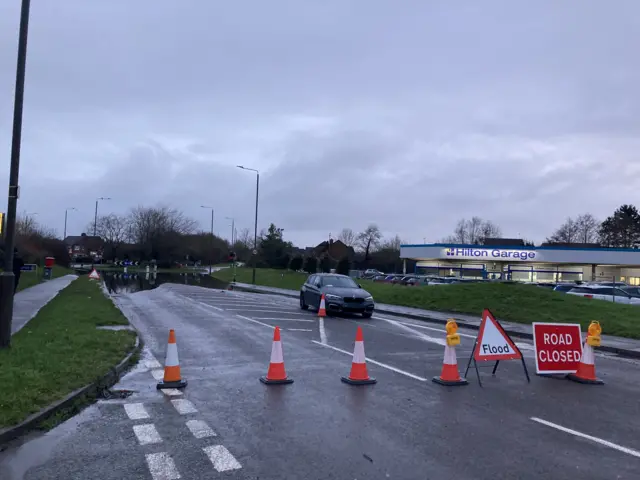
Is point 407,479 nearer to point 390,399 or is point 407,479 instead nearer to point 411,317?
point 390,399

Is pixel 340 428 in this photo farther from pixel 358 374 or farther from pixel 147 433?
pixel 358 374

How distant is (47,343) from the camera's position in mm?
11438

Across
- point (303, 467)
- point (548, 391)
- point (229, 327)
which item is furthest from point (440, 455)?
point (229, 327)

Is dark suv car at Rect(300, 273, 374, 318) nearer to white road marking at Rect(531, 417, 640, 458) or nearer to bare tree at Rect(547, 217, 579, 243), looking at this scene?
white road marking at Rect(531, 417, 640, 458)

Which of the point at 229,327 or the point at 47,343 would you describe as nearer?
the point at 47,343

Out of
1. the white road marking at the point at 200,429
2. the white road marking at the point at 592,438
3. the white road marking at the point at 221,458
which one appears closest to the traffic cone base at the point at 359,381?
the white road marking at the point at 592,438

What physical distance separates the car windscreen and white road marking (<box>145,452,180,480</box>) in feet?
56.2

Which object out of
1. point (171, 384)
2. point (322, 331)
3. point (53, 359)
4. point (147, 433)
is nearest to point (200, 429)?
point (147, 433)

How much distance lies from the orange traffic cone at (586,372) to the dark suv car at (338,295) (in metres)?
11.3

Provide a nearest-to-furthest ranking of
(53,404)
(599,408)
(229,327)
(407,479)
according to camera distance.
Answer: (407,479) < (53,404) < (599,408) < (229,327)

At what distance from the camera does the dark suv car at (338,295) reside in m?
21.1

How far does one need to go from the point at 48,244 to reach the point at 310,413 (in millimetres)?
62920

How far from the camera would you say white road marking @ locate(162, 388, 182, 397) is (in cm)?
827

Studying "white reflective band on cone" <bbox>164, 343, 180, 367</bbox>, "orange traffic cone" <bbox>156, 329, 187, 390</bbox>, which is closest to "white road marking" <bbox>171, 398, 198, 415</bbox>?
"orange traffic cone" <bbox>156, 329, 187, 390</bbox>
